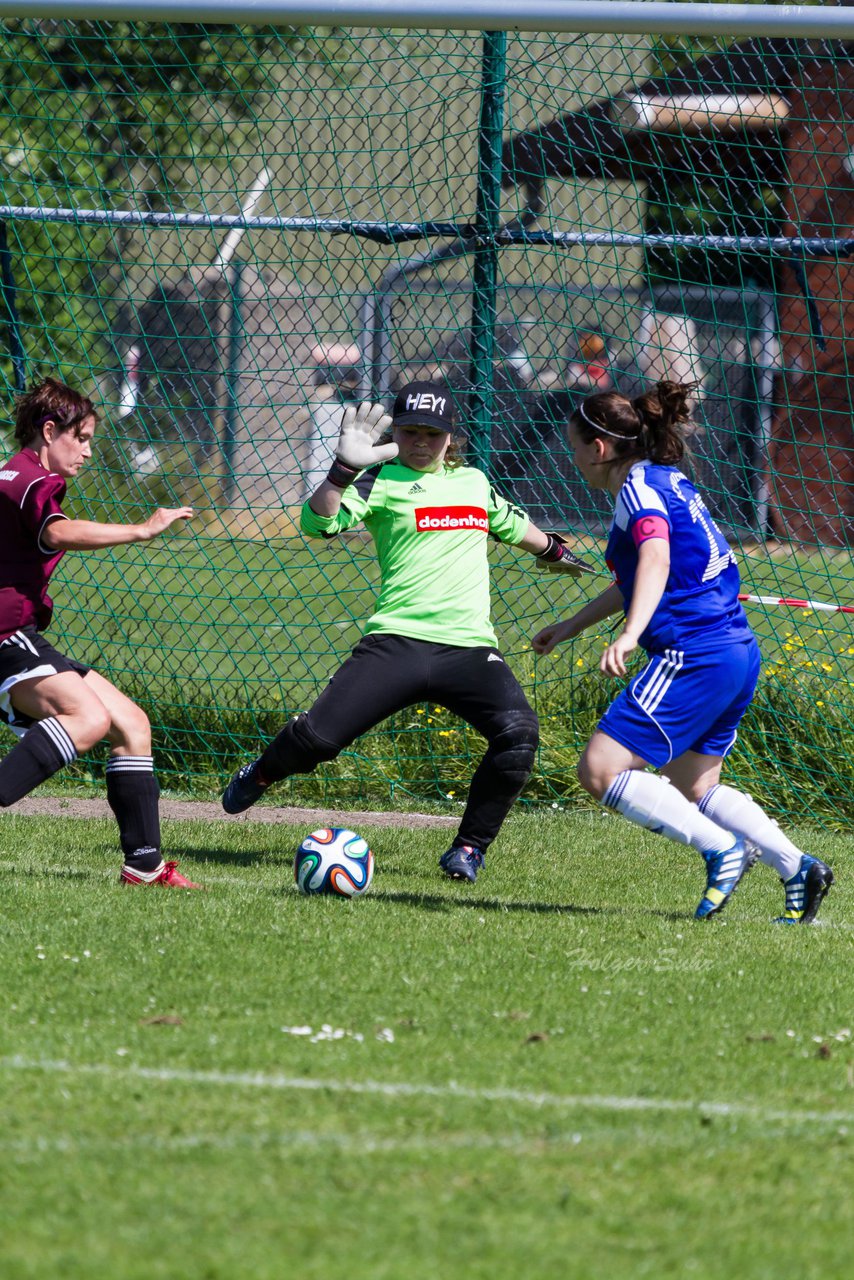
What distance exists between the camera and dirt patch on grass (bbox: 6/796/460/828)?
7.38m

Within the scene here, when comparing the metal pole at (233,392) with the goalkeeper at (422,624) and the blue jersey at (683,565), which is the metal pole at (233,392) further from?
the blue jersey at (683,565)

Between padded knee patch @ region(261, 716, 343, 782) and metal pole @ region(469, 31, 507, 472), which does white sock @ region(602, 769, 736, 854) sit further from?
metal pole @ region(469, 31, 507, 472)

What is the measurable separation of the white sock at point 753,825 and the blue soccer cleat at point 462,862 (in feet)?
3.36

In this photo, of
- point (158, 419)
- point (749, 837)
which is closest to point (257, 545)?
point (158, 419)

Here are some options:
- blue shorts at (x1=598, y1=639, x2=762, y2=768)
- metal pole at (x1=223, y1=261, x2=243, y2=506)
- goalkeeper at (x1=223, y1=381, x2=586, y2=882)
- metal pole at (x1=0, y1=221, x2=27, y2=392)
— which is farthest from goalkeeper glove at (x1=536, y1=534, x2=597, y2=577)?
metal pole at (x1=223, y1=261, x2=243, y2=506)

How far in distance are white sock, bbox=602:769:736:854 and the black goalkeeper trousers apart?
0.99 metres

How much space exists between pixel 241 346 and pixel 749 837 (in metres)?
6.61

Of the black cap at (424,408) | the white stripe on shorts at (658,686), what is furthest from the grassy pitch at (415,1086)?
the black cap at (424,408)

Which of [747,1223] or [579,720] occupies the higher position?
[747,1223]

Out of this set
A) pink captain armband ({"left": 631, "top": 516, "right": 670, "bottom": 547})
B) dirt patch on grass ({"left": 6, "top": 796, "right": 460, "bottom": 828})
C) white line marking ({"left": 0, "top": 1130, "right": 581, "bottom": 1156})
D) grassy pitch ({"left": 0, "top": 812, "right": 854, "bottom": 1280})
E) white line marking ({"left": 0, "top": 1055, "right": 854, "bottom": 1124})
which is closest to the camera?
grassy pitch ({"left": 0, "top": 812, "right": 854, "bottom": 1280})

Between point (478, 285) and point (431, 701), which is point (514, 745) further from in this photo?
point (478, 285)

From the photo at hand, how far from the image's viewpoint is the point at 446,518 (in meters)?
6.21

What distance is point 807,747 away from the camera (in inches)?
312

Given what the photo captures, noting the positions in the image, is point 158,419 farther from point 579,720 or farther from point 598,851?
point 598,851
